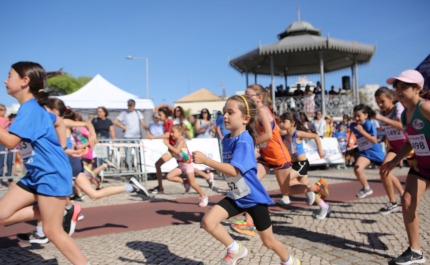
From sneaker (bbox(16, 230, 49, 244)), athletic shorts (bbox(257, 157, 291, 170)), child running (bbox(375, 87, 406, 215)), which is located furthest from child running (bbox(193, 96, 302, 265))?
child running (bbox(375, 87, 406, 215))

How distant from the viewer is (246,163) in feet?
10.6

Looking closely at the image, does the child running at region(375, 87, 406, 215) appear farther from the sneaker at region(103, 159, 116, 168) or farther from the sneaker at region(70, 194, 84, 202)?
the sneaker at region(103, 159, 116, 168)

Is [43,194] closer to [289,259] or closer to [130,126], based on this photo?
[289,259]

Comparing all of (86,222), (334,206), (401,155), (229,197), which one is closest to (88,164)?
(86,222)

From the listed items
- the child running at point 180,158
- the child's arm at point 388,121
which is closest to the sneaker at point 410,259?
the child's arm at point 388,121

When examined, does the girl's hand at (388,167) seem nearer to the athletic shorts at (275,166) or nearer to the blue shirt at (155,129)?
the athletic shorts at (275,166)

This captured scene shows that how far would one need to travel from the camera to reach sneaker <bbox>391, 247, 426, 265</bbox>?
12.1ft

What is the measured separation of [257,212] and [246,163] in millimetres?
470

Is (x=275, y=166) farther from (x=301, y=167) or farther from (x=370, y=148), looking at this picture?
(x=370, y=148)

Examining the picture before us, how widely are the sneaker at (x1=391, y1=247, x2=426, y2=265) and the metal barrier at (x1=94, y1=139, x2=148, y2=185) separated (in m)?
7.22

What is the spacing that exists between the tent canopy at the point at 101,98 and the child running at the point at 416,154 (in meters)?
11.1

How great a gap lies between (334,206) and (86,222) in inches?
172

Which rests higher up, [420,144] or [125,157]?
[420,144]

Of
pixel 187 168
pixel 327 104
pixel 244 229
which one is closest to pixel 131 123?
pixel 187 168
